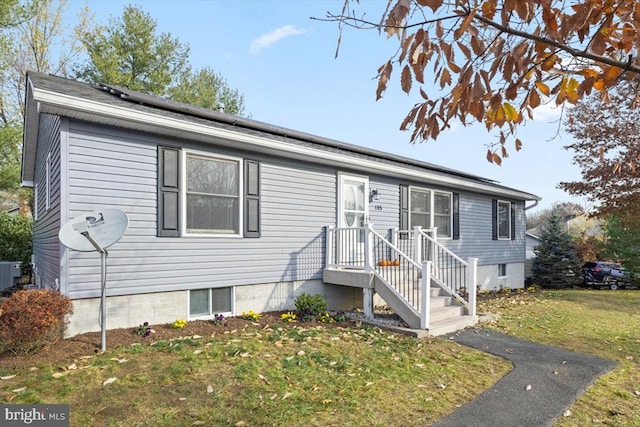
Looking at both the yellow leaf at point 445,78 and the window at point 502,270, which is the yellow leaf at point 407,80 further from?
the window at point 502,270

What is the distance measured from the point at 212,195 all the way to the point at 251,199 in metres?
0.72

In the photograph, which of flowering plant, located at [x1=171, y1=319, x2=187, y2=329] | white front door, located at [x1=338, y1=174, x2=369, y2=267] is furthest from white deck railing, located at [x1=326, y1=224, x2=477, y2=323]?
flowering plant, located at [x1=171, y1=319, x2=187, y2=329]

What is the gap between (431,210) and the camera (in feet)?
35.2

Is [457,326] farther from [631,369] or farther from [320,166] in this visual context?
[320,166]

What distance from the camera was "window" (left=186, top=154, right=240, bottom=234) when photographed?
639 centimetres

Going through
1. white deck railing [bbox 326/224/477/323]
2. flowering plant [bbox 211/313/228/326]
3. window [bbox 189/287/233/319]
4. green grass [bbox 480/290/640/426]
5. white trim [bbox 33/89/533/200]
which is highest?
white trim [bbox 33/89/533/200]

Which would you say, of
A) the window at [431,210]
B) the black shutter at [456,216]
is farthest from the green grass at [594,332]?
the window at [431,210]

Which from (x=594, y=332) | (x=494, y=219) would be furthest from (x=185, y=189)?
(x=494, y=219)

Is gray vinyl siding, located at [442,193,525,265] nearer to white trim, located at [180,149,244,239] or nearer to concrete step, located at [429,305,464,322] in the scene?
concrete step, located at [429,305,464,322]

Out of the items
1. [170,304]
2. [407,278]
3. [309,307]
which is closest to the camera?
[170,304]

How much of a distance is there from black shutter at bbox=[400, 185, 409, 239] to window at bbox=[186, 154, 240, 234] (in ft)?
14.9

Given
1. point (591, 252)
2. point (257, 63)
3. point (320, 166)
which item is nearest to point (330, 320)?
point (320, 166)

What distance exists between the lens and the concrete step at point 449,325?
6.31m

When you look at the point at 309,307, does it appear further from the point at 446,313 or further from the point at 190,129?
the point at 190,129
